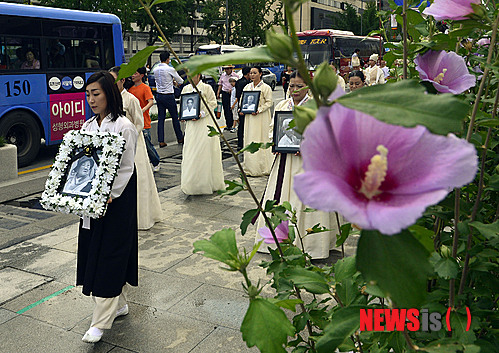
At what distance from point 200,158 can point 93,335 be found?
410cm

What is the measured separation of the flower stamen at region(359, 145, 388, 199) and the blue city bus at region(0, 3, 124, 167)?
981 centimetres

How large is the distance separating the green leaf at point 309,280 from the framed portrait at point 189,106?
6122 millimetres

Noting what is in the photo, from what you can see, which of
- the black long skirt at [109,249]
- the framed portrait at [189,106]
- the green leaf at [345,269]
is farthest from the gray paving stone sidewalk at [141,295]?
the green leaf at [345,269]

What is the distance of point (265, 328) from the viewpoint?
974mm

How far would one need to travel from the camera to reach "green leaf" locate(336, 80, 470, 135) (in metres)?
0.66

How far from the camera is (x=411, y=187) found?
2.26 ft

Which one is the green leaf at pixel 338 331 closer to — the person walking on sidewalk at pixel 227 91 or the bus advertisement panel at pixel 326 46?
the person walking on sidewalk at pixel 227 91

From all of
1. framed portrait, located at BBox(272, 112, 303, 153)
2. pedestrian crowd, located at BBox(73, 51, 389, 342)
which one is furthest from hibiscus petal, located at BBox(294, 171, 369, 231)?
framed portrait, located at BBox(272, 112, 303, 153)

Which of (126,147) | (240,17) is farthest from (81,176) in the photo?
(240,17)

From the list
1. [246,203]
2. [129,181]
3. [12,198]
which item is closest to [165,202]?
[246,203]

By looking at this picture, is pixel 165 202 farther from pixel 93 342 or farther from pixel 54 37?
pixel 54 37

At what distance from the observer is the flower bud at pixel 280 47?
72 centimetres

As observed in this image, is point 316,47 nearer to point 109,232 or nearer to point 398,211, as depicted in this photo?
point 109,232

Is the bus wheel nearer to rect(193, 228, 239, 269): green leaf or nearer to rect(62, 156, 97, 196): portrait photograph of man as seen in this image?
rect(62, 156, 97, 196): portrait photograph of man
